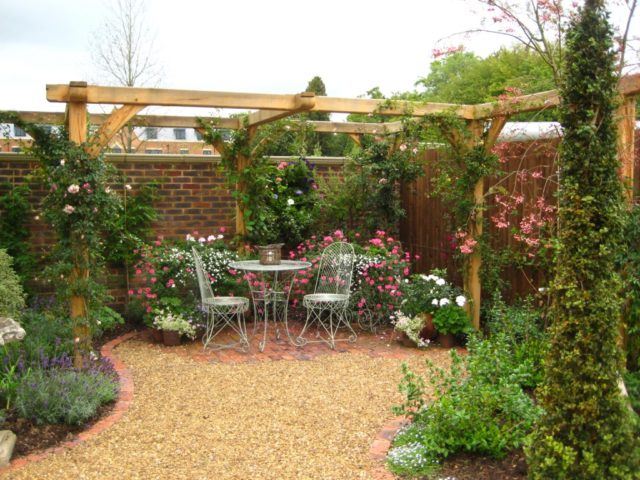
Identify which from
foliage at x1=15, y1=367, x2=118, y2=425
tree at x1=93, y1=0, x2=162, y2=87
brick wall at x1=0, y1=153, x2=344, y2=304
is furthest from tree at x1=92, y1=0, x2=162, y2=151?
foliage at x1=15, y1=367, x2=118, y2=425

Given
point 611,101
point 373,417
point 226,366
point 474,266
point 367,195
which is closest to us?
point 611,101

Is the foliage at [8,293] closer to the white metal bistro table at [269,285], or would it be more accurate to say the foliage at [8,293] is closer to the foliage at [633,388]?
the white metal bistro table at [269,285]

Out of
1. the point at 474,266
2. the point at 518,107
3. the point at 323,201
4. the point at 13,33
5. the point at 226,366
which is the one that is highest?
the point at 13,33

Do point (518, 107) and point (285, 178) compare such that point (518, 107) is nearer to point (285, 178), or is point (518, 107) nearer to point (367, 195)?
point (367, 195)

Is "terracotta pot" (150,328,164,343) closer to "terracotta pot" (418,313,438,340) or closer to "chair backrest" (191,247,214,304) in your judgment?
"chair backrest" (191,247,214,304)

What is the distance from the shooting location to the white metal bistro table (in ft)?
20.6

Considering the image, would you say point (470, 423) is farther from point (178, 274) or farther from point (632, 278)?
point (178, 274)

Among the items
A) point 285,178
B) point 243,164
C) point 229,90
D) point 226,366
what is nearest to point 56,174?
point 229,90

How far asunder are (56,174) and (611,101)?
4179 millimetres

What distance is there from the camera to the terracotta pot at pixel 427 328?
21.0 ft

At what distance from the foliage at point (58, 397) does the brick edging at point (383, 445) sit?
6.20 ft

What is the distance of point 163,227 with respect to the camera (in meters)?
7.86

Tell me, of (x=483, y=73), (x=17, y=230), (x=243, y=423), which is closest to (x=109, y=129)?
(x=17, y=230)

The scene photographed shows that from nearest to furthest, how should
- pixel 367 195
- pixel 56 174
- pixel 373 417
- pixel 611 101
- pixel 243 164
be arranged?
1. pixel 611 101
2. pixel 373 417
3. pixel 56 174
4. pixel 243 164
5. pixel 367 195
